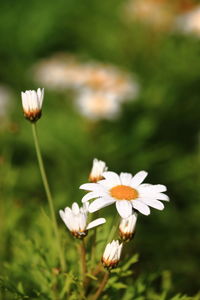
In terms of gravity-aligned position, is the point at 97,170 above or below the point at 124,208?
above

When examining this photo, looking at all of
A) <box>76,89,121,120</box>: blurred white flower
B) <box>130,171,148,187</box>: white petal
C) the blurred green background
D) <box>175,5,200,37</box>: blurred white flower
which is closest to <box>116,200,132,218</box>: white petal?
<box>130,171,148,187</box>: white petal

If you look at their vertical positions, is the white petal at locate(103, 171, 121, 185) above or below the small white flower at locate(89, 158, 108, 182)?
below

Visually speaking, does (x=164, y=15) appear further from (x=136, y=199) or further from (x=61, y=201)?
(x=136, y=199)

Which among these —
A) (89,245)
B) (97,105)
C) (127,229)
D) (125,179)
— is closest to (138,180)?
(125,179)

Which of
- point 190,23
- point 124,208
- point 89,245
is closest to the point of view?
point 124,208

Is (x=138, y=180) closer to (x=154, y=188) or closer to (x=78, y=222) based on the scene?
(x=154, y=188)

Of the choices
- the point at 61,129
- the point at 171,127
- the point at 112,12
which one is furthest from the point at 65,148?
the point at 112,12

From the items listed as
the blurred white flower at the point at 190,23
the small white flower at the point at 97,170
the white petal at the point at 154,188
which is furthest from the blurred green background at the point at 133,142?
the white petal at the point at 154,188

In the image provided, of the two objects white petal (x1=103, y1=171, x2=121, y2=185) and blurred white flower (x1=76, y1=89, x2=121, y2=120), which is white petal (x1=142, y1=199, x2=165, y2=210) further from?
blurred white flower (x1=76, y1=89, x2=121, y2=120)
